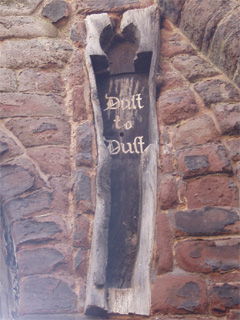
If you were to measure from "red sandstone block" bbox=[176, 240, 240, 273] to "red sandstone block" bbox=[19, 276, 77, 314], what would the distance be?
1.61 feet

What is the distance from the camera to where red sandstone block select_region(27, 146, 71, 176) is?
2283 millimetres

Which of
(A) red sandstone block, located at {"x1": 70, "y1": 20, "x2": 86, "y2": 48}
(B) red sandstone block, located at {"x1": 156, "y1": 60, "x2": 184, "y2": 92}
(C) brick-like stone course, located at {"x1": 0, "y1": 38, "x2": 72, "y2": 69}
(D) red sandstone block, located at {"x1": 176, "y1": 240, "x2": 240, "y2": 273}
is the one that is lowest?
(D) red sandstone block, located at {"x1": 176, "y1": 240, "x2": 240, "y2": 273}

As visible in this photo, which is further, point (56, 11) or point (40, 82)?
point (56, 11)

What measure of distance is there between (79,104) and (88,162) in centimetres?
36

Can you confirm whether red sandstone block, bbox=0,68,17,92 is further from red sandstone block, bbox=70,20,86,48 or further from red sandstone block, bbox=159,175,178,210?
red sandstone block, bbox=159,175,178,210

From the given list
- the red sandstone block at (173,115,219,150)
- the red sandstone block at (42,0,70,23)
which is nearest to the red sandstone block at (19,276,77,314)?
the red sandstone block at (173,115,219,150)

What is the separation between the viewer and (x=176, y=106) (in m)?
2.37

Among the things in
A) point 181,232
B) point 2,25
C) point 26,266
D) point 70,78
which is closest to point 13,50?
Answer: point 2,25

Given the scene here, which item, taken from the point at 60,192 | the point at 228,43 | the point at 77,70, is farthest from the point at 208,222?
the point at 77,70

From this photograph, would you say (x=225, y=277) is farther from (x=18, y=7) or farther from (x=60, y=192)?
(x=18, y=7)

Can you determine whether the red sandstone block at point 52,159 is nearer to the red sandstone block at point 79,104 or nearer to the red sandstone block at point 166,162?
the red sandstone block at point 79,104

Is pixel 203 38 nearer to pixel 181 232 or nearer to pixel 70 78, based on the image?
pixel 70 78

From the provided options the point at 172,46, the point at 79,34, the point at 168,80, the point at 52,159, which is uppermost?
the point at 79,34

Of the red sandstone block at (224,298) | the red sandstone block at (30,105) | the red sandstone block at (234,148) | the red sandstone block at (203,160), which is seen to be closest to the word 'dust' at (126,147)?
the red sandstone block at (203,160)
